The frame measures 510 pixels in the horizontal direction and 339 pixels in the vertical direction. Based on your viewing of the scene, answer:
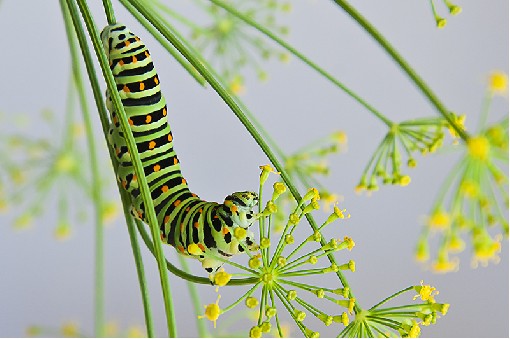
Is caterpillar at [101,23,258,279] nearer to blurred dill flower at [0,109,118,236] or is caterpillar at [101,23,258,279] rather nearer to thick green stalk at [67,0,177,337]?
thick green stalk at [67,0,177,337]

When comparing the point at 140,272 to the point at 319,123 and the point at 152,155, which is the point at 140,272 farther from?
the point at 319,123

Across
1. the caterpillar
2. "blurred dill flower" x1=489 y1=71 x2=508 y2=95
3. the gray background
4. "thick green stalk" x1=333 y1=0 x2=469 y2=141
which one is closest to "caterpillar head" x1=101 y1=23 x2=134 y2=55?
the caterpillar

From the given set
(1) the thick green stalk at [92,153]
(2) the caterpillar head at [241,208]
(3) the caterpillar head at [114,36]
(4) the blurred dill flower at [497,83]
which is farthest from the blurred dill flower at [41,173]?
(4) the blurred dill flower at [497,83]

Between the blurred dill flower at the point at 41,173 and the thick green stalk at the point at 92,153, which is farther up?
the blurred dill flower at the point at 41,173

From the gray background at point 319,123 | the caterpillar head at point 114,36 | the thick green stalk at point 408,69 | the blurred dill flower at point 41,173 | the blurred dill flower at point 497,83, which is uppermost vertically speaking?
the gray background at point 319,123

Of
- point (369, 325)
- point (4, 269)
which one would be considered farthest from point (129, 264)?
point (369, 325)

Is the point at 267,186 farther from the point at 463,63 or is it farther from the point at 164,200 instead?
the point at 164,200

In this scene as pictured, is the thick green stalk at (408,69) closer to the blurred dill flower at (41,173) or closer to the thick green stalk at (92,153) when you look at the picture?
the thick green stalk at (92,153)
